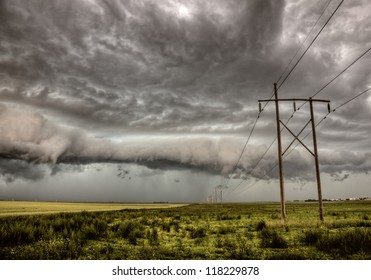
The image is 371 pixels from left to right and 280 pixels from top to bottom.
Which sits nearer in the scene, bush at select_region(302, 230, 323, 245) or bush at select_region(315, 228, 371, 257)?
bush at select_region(315, 228, 371, 257)

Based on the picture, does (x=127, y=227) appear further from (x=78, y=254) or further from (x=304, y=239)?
(x=304, y=239)

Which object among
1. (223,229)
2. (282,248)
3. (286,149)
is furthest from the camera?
(286,149)

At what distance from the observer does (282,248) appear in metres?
14.2

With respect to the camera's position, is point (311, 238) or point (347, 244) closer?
point (347, 244)

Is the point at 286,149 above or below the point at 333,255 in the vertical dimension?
above

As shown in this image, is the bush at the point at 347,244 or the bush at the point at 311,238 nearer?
the bush at the point at 347,244
